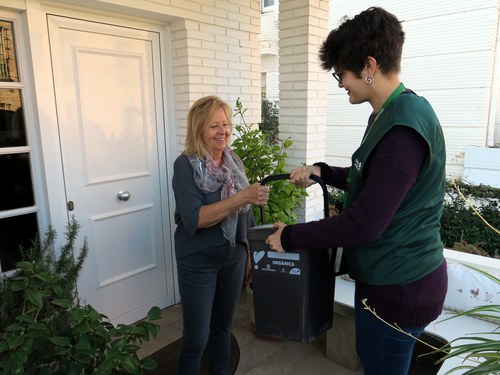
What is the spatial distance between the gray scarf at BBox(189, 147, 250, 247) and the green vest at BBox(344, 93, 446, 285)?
2.47 ft

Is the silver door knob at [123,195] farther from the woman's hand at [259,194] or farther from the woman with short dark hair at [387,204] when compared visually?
the woman with short dark hair at [387,204]

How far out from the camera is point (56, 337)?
1559 millimetres

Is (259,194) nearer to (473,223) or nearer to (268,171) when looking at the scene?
(268,171)

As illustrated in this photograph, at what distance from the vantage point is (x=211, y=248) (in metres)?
1.96

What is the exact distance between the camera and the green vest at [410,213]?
1.18 meters

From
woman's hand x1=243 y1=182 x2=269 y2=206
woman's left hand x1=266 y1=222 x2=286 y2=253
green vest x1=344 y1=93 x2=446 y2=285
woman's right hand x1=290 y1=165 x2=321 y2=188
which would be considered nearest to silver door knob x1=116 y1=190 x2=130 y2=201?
woman's hand x1=243 y1=182 x2=269 y2=206

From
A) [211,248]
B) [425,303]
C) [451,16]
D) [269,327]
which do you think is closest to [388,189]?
[425,303]

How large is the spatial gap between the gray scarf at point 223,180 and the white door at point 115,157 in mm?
1169

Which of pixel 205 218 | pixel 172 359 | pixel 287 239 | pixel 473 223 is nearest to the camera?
pixel 287 239

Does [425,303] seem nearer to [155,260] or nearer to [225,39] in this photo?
[155,260]

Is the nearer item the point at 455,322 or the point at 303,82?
the point at 455,322

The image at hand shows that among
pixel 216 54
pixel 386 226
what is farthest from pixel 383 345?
pixel 216 54

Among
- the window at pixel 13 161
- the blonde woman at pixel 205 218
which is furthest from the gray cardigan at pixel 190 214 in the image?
the window at pixel 13 161

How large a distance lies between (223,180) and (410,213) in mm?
986
